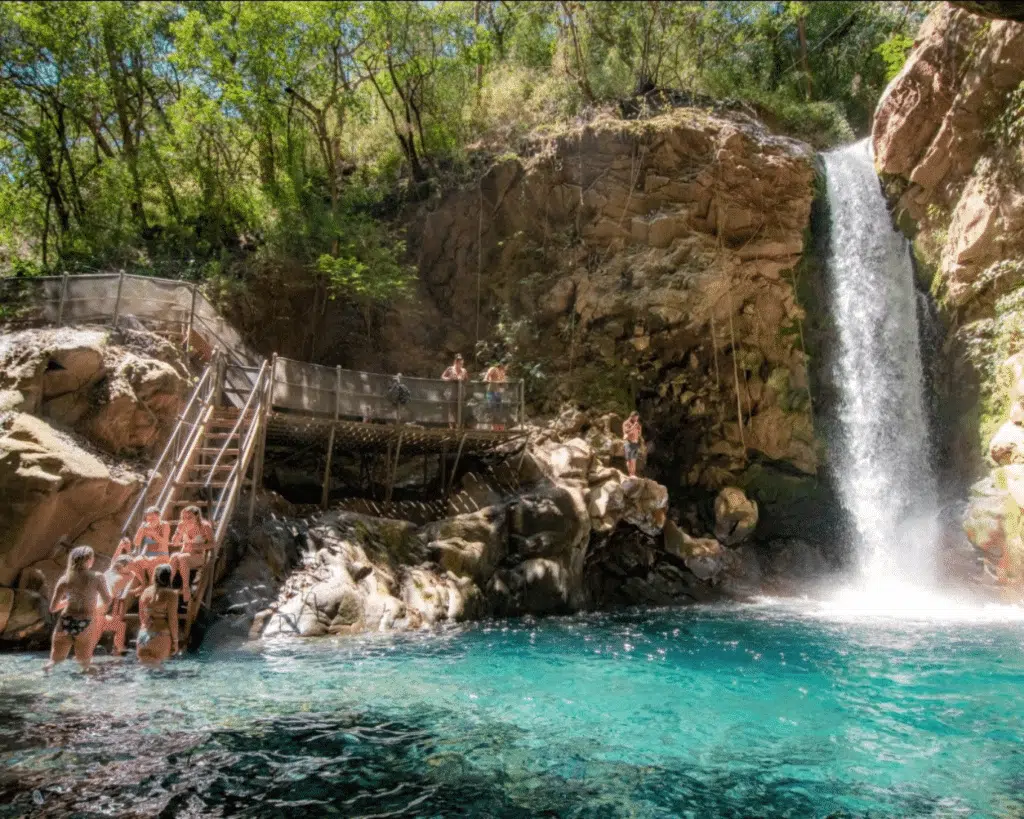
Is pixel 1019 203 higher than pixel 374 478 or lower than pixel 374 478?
higher

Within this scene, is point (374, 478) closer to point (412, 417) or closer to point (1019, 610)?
point (412, 417)

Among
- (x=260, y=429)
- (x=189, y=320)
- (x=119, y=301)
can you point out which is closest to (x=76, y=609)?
(x=260, y=429)

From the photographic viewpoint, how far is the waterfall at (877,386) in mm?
18516

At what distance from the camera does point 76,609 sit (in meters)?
7.92

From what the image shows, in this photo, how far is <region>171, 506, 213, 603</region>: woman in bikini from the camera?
29.9ft

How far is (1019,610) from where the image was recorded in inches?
560

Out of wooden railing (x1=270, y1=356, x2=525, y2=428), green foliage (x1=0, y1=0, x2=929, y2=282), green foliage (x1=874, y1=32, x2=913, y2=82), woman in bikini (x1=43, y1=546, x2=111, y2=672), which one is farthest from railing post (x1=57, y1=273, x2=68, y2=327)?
green foliage (x1=874, y1=32, x2=913, y2=82)

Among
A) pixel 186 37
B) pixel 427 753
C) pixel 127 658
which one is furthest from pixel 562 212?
pixel 427 753

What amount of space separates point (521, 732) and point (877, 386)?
57.4 feet

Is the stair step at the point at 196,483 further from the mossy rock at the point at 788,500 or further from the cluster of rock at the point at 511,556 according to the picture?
the mossy rock at the point at 788,500

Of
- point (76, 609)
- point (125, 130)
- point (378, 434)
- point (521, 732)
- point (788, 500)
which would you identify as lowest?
point (521, 732)

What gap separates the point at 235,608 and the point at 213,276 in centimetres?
1221

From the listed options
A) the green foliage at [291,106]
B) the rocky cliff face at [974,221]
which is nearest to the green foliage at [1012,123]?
the rocky cliff face at [974,221]

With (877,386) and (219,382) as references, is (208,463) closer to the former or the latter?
(219,382)
